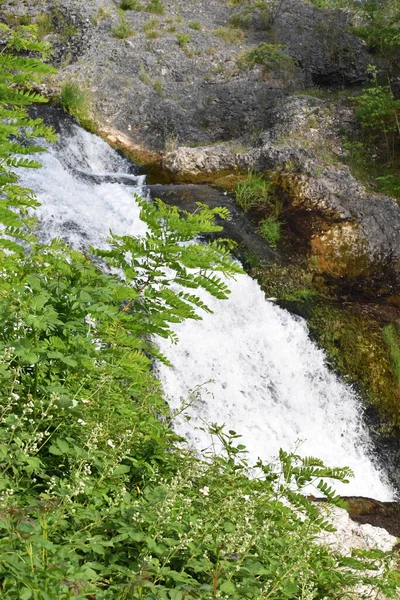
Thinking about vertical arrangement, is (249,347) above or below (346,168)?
below

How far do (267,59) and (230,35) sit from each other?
1.83 meters

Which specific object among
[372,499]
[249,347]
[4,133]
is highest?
[4,133]

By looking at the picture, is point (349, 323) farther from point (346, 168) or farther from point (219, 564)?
point (219, 564)

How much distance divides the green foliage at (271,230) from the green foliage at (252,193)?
552 mm

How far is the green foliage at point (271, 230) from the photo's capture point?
962 centimetres

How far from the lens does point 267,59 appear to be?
15.3 metres

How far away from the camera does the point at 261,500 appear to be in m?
2.30

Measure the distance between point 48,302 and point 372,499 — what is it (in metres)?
5.70

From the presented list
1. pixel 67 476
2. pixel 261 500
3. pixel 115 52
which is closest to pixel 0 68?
pixel 67 476

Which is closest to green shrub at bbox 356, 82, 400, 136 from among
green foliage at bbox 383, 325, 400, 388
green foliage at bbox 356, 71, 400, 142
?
green foliage at bbox 356, 71, 400, 142

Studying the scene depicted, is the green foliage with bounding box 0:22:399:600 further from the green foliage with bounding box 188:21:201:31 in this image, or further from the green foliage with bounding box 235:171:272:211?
the green foliage with bounding box 188:21:201:31

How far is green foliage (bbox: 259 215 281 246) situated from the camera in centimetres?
962

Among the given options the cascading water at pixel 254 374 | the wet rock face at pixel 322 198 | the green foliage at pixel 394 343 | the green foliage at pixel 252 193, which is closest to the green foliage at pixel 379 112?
the wet rock face at pixel 322 198

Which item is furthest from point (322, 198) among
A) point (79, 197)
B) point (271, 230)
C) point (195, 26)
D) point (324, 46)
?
point (195, 26)
